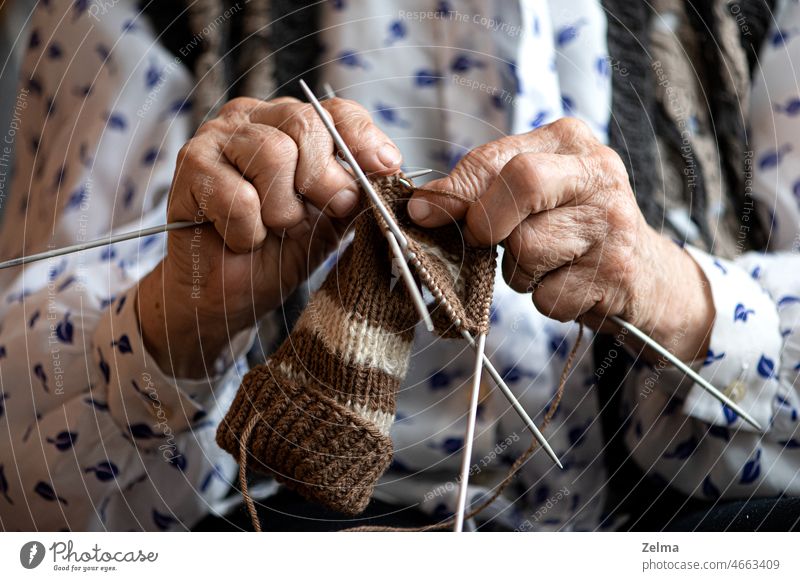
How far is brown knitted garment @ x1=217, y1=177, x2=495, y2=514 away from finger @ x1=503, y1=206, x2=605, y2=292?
2cm

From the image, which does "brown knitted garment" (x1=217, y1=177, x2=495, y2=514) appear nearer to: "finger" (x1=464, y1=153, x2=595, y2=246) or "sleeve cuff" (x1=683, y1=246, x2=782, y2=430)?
"finger" (x1=464, y1=153, x2=595, y2=246)

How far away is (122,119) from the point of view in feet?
1.81

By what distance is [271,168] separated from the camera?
0.37 m

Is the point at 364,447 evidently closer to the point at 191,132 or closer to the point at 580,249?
the point at 580,249

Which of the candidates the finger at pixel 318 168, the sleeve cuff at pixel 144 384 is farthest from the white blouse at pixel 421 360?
the finger at pixel 318 168

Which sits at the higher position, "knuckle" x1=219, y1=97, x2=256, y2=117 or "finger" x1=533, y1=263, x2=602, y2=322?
"knuckle" x1=219, y1=97, x2=256, y2=117

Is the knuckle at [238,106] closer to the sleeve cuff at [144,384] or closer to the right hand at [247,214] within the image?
the right hand at [247,214]

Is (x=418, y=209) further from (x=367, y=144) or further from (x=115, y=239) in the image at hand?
(x=115, y=239)

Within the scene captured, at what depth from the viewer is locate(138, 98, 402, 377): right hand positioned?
373 millimetres

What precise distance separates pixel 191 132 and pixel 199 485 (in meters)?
0.26
